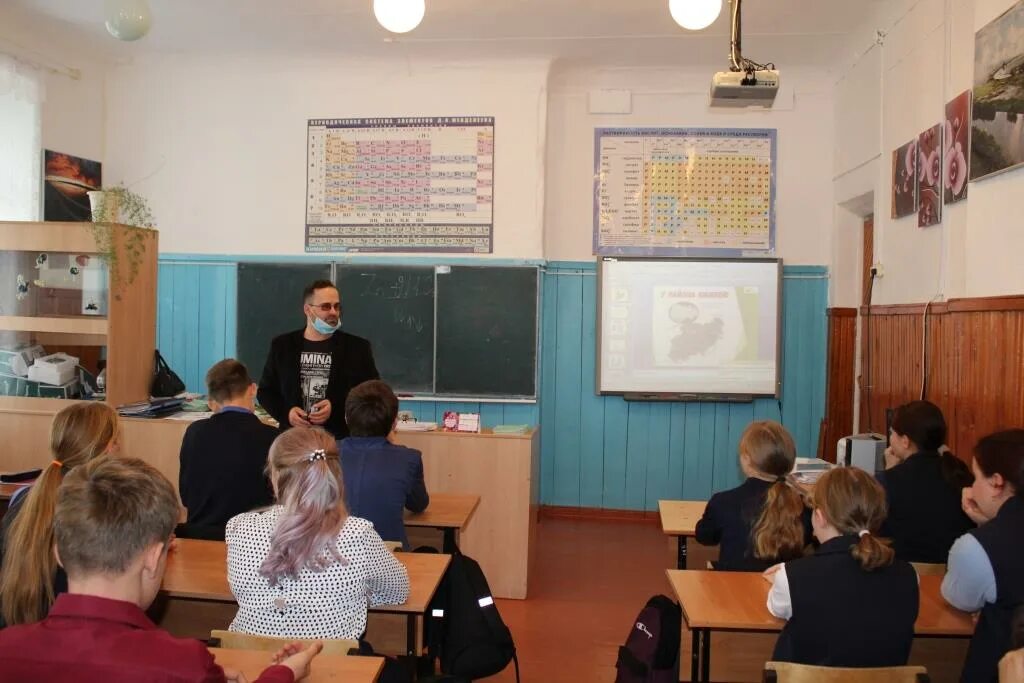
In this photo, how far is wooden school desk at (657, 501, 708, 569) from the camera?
10.3ft

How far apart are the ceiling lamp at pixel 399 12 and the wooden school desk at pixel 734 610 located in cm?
248

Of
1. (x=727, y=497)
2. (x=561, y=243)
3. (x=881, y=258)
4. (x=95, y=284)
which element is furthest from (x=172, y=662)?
(x=561, y=243)

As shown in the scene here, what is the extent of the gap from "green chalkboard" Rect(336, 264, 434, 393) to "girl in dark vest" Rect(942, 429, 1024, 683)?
390cm

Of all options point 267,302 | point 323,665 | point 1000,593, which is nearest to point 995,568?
point 1000,593

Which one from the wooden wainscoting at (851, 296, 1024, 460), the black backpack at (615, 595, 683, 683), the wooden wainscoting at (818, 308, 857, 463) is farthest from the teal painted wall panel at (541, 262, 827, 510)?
the black backpack at (615, 595, 683, 683)

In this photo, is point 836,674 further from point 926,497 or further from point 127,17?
point 127,17

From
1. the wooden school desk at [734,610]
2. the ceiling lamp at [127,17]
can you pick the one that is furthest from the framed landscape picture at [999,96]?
the ceiling lamp at [127,17]

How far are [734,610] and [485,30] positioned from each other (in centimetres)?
402

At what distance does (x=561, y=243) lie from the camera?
5.88 m

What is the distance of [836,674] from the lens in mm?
1801

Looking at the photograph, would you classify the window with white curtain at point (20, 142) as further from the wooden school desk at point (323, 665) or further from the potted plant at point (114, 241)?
the wooden school desk at point (323, 665)

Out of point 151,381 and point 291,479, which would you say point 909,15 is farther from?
point 151,381

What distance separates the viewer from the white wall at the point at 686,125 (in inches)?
225

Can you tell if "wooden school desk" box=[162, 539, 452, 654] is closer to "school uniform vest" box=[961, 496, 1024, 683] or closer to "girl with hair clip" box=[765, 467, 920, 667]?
"girl with hair clip" box=[765, 467, 920, 667]
